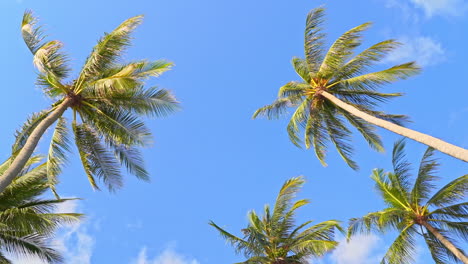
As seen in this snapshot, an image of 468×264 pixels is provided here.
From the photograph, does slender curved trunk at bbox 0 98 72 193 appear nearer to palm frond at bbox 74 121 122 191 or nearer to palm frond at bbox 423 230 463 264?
palm frond at bbox 74 121 122 191

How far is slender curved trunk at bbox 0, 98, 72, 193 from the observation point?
391 inches

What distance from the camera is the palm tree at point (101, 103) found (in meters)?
12.2

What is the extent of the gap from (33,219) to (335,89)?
12550 mm

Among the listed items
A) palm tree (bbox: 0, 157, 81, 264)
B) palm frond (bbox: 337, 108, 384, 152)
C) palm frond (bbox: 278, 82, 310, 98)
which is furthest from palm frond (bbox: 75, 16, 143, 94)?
palm frond (bbox: 337, 108, 384, 152)

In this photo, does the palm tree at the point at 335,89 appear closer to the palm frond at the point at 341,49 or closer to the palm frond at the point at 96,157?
the palm frond at the point at 341,49

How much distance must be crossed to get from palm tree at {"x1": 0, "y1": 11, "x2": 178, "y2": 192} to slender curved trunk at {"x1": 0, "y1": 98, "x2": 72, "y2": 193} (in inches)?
2.5

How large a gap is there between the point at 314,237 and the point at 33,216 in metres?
10.7

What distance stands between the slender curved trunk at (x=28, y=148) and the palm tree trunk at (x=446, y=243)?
1520cm

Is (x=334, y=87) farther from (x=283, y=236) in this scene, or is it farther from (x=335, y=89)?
(x=283, y=236)

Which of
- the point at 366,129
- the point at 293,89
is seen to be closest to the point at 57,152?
the point at 293,89

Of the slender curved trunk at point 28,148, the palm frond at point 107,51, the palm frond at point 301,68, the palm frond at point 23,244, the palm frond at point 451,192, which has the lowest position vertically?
the palm frond at point 23,244

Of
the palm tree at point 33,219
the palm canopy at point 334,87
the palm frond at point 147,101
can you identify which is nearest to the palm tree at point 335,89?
the palm canopy at point 334,87

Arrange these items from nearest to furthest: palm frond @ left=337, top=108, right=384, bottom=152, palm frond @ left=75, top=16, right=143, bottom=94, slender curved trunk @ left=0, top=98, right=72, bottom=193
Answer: slender curved trunk @ left=0, top=98, right=72, bottom=193
palm frond @ left=75, top=16, right=143, bottom=94
palm frond @ left=337, top=108, right=384, bottom=152

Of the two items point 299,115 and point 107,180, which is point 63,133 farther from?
point 299,115
